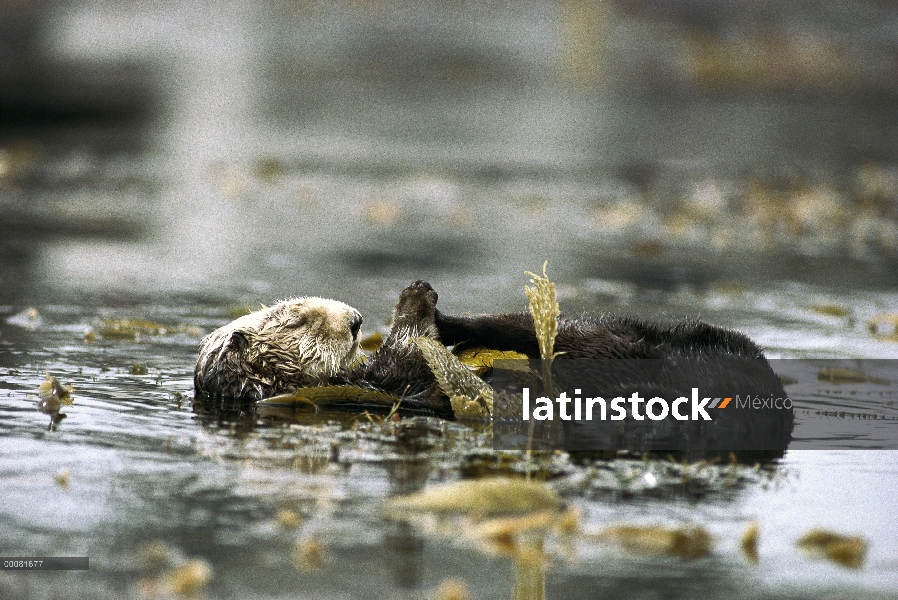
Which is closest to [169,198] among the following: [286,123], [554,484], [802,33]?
[286,123]

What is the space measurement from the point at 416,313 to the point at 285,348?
2.06 ft

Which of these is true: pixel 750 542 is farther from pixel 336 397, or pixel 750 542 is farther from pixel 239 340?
pixel 239 340

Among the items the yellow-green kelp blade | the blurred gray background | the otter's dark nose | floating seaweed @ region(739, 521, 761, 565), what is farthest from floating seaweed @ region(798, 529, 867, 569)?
the blurred gray background

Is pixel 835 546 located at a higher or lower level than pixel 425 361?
lower

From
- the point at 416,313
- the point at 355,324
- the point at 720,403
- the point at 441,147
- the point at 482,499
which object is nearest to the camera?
the point at 482,499

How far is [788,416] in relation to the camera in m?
4.62

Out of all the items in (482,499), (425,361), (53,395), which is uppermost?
(425,361)

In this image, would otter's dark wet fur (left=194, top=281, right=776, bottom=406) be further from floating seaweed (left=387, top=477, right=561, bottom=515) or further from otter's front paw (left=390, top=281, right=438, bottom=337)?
floating seaweed (left=387, top=477, right=561, bottom=515)

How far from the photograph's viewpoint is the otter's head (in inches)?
200

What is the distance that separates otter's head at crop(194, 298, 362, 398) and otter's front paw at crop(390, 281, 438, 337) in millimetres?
286

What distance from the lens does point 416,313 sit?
4895 mm

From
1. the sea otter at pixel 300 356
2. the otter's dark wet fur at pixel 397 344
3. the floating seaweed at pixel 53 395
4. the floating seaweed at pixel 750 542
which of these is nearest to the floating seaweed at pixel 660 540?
the floating seaweed at pixel 750 542

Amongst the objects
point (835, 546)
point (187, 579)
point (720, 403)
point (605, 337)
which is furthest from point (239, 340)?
point (835, 546)

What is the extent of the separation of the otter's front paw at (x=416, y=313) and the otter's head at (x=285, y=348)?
286mm
